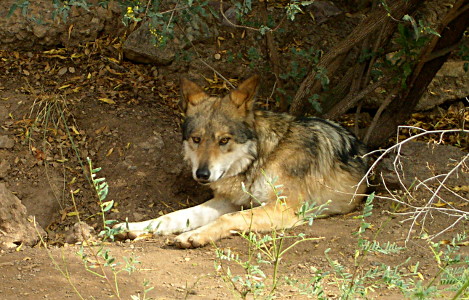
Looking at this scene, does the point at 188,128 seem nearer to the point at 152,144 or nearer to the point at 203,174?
the point at 203,174

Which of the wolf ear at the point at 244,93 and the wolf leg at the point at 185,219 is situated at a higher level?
the wolf ear at the point at 244,93

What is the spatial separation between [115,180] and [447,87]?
4.41 m

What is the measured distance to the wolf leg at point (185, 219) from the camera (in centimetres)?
533

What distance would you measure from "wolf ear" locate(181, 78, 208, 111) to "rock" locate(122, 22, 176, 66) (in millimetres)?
1730

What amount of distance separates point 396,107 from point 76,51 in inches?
155

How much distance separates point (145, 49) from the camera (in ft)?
24.4

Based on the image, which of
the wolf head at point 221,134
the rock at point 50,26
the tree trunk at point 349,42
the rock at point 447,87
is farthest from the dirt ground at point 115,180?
the rock at point 447,87

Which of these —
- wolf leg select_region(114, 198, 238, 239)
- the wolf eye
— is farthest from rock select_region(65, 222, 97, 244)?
the wolf eye

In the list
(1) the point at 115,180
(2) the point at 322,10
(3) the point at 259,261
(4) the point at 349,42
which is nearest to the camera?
(3) the point at 259,261

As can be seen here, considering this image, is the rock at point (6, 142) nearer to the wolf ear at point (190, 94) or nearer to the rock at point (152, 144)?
the rock at point (152, 144)

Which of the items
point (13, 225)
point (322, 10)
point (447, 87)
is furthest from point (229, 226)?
point (447, 87)

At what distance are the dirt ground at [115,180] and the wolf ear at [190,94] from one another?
0.97 metres

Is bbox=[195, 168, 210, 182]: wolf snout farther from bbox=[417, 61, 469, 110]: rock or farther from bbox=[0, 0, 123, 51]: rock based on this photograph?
bbox=[417, 61, 469, 110]: rock

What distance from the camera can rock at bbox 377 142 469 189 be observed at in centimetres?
609
